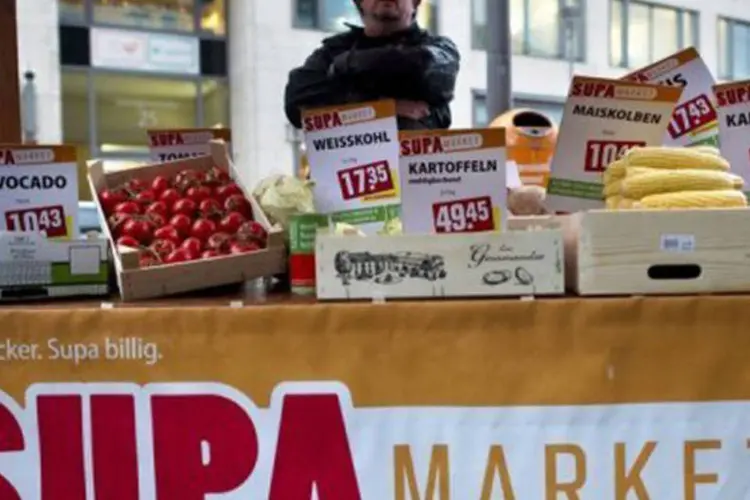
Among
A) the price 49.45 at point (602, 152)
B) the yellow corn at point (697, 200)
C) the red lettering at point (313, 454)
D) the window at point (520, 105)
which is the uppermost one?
the window at point (520, 105)

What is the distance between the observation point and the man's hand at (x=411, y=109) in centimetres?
322

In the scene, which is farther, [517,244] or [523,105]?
[523,105]

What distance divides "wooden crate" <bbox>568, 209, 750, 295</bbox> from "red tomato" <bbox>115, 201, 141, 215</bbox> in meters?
1.17

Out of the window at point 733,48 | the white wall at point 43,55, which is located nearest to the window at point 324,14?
the white wall at point 43,55

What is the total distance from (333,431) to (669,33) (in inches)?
742

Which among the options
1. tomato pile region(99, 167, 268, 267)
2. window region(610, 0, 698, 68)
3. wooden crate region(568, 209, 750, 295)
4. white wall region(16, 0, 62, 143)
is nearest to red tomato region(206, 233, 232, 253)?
tomato pile region(99, 167, 268, 267)

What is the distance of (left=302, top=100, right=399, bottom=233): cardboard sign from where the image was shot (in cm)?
235

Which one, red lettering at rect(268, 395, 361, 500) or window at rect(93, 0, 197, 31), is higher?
window at rect(93, 0, 197, 31)

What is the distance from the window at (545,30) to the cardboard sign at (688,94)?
1479cm

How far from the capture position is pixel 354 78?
325 cm

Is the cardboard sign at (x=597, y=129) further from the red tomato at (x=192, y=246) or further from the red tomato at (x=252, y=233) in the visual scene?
the red tomato at (x=192, y=246)

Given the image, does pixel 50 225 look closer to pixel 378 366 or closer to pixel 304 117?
pixel 304 117

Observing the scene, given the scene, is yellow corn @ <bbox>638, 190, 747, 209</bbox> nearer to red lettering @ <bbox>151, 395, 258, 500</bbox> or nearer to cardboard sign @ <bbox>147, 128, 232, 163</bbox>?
red lettering @ <bbox>151, 395, 258, 500</bbox>

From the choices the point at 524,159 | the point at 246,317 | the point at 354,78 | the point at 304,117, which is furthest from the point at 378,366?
the point at 524,159
